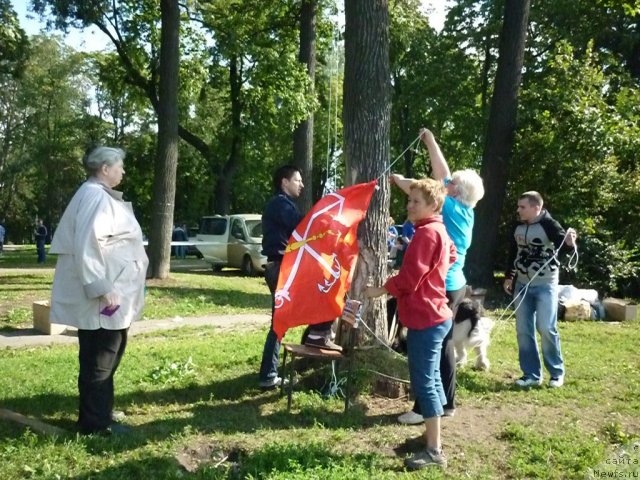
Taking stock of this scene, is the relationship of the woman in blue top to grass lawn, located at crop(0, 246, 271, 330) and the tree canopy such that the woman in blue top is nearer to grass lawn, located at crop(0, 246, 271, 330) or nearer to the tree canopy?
the tree canopy

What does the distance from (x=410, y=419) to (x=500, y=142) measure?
10.1 m

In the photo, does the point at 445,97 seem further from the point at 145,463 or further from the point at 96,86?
the point at 96,86

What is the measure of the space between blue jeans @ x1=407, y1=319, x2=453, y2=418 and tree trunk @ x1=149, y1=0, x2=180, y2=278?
10.7 m

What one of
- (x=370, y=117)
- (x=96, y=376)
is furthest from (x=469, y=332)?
(x=96, y=376)

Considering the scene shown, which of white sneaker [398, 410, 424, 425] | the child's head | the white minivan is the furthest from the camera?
the white minivan

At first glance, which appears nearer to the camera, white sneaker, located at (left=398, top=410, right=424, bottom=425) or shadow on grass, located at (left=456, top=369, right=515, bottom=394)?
white sneaker, located at (left=398, top=410, right=424, bottom=425)

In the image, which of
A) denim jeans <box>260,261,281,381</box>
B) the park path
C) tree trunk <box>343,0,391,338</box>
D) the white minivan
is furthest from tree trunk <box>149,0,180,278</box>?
tree trunk <box>343,0,391,338</box>

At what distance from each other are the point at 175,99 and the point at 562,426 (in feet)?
39.6

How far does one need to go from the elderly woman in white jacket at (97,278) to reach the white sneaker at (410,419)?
2156 mm

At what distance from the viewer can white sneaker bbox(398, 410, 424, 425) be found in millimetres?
4891

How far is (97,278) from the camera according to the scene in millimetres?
4289

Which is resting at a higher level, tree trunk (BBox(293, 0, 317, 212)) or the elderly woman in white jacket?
tree trunk (BBox(293, 0, 317, 212))

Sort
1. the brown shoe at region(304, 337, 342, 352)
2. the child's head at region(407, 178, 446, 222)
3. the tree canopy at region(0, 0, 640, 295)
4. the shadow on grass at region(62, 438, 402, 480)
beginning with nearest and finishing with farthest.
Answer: the shadow on grass at region(62, 438, 402, 480) → the child's head at region(407, 178, 446, 222) → the brown shoe at region(304, 337, 342, 352) → the tree canopy at region(0, 0, 640, 295)

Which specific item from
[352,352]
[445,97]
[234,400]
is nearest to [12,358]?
[234,400]
